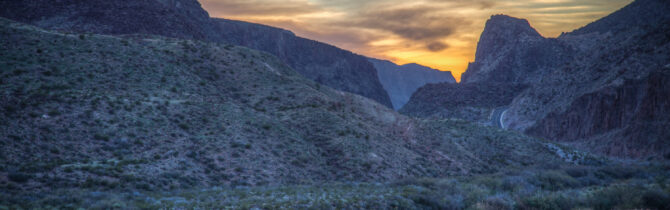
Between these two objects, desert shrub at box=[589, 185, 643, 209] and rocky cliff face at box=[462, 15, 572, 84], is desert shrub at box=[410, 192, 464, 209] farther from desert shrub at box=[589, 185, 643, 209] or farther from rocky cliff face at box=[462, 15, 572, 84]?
rocky cliff face at box=[462, 15, 572, 84]

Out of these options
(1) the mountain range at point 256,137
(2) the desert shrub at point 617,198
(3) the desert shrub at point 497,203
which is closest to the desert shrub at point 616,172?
(1) the mountain range at point 256,137

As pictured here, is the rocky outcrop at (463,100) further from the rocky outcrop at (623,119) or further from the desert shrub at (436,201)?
the desert shrub at (436,201)

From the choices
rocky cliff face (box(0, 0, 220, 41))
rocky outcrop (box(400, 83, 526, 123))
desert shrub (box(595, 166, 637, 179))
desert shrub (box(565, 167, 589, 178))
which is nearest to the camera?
desert shrub (box(595, 166, 637, 179))

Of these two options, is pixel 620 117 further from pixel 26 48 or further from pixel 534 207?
pixel 26 48

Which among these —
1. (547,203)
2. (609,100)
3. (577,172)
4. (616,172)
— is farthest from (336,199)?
(609,100)

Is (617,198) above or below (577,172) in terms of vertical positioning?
above

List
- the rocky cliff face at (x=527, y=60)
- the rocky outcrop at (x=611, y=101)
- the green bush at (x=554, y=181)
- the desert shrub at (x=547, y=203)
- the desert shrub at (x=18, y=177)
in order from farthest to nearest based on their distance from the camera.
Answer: the rocky cliff face at (x=527, y=60) < the rocky outcrop at (x=611, y=101) < the green bush at (x=554, y=181) < the desert shrub at (x=547, y=203) < the desert shrub at (x=18, y=177)

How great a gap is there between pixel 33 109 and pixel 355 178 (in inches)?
788

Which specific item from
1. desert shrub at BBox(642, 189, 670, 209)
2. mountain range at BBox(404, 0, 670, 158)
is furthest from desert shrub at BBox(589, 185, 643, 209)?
mountain range at BBox(404, 0, 670, 158)

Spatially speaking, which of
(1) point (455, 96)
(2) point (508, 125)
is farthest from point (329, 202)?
(1) point (455, 96)

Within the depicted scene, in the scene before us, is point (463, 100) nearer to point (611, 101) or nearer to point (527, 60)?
point (527, 60)

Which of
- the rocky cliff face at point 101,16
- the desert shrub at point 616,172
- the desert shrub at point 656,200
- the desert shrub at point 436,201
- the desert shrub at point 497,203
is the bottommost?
the desert shrub at point 616,172

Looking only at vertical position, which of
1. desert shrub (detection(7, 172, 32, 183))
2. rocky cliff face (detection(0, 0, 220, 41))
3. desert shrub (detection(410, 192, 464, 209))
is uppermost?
rocky cliff face (detection(0, 0, 220, 41))

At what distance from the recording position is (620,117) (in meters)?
49.8
